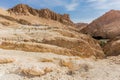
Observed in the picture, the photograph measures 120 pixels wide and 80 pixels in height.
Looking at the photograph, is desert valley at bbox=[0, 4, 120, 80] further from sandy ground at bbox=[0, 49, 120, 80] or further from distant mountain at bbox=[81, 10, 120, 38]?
distant mountain at bbox=[81, 10, 120, 38]

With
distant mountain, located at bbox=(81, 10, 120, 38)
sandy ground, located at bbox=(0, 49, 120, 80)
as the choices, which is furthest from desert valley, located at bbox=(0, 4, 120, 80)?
distant mountain, located at bbox=(81, 10, 120, 38)

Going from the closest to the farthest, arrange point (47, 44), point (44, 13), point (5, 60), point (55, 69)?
point (55, 69)
point (5, 60)
point (47, 44)
point (44, 13)

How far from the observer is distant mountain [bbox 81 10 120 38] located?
130 ft

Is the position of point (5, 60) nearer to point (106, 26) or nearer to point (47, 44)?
point (47, 44)

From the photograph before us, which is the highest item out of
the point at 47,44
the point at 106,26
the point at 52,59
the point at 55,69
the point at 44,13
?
the point at 44,13

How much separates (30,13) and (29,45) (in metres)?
95.2

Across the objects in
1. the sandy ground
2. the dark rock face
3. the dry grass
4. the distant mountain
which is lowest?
the sandy ground

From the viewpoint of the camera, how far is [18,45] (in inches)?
906

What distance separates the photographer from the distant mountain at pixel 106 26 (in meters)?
39.6

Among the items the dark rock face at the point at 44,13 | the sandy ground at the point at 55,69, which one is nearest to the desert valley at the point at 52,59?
the sandy ground at the point at 55,69

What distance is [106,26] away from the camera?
42.6 m

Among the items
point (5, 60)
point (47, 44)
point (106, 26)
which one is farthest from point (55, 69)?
point (106, 26)

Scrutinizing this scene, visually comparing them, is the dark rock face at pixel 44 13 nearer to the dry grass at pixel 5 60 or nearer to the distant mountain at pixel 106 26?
the distant mountain at pixel 106 26

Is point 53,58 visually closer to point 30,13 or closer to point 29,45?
point 29,45
